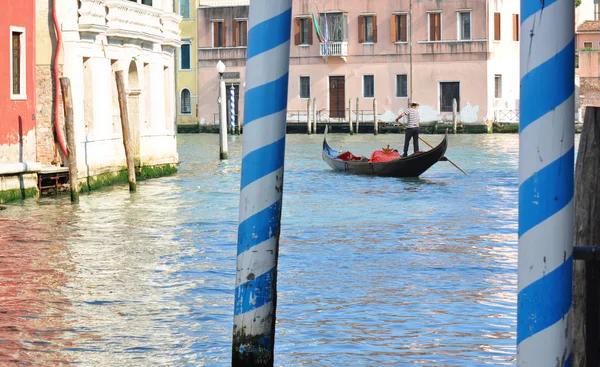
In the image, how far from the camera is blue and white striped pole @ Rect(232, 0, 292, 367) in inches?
177

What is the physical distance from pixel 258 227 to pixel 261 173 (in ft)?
0.68

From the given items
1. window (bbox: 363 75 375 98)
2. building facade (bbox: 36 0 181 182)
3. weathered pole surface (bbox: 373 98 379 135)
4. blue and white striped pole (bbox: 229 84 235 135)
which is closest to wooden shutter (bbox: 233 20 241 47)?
blue and white striped pole (bbox: 229 84 235 135)

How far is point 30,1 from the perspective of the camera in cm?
1577

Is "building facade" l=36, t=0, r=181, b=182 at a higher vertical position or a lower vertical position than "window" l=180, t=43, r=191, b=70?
lower

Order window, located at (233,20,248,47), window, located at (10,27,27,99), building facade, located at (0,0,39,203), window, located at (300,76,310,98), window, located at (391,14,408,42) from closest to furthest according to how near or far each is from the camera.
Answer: building facade, located at (0,0,39,203), window, located at (10,27,27,99), window, located at (391,14,408,42), window, located at (300,76,310,98), window, located at (233,20,248,47)

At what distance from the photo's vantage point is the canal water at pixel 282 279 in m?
6.65

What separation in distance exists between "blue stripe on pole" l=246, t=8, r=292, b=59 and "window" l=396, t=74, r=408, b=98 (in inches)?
1555

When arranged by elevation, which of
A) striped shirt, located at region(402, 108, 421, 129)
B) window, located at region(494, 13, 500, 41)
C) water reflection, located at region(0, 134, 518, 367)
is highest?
window, located at region(494, 13, 500, 41)

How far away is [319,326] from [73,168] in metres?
8.35

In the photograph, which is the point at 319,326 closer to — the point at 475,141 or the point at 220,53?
the point at 475,141

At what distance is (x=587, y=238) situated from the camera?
12.6 feet

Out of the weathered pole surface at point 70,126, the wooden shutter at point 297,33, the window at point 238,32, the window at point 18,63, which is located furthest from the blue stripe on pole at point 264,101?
the window at point 238,32

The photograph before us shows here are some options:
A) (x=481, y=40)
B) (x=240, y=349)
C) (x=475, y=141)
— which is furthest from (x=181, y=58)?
(x=240, y=349)

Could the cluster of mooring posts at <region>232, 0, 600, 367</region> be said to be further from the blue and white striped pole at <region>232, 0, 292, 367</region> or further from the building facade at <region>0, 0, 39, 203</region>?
the building facade at <region>0, 0, 39, 203</region>
